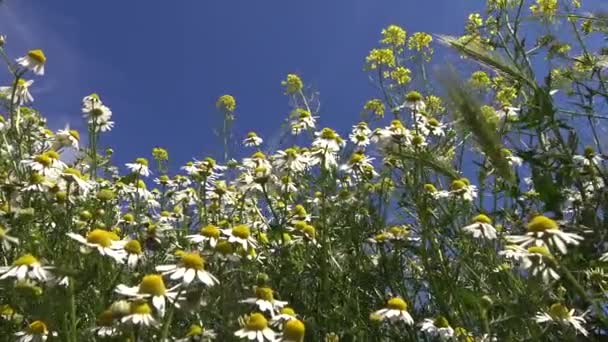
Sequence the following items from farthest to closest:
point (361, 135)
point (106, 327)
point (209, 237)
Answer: point (361, 135), point (209, 237), point (106, 327)

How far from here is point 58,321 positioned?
6.56 feet

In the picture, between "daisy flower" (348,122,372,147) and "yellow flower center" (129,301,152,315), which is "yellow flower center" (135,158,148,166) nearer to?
"daisy flower" (348,122,372,147)

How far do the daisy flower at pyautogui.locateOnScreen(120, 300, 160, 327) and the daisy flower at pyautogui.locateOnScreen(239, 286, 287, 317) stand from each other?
1.37ft

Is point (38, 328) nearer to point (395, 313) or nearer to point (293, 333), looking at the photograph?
point (293, 333)

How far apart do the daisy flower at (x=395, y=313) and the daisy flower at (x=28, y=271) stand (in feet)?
2.93

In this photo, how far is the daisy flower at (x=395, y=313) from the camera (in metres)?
2.28

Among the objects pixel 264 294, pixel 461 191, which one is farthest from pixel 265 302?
pixel 461 191

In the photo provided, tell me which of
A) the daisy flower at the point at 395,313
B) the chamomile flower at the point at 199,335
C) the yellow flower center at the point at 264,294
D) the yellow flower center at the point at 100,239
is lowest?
the chamomile flower at the point at 199,335

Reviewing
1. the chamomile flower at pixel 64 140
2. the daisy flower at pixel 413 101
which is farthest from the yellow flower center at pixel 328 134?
the chamomile flower at pixel 64 140

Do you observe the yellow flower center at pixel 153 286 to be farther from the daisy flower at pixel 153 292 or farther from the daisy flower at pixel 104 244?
the daisy flower at pixel 104 244

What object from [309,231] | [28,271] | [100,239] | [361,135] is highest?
[361,135]

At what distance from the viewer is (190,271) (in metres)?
2.00

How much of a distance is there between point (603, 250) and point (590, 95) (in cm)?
95

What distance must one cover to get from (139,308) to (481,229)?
1154mm
